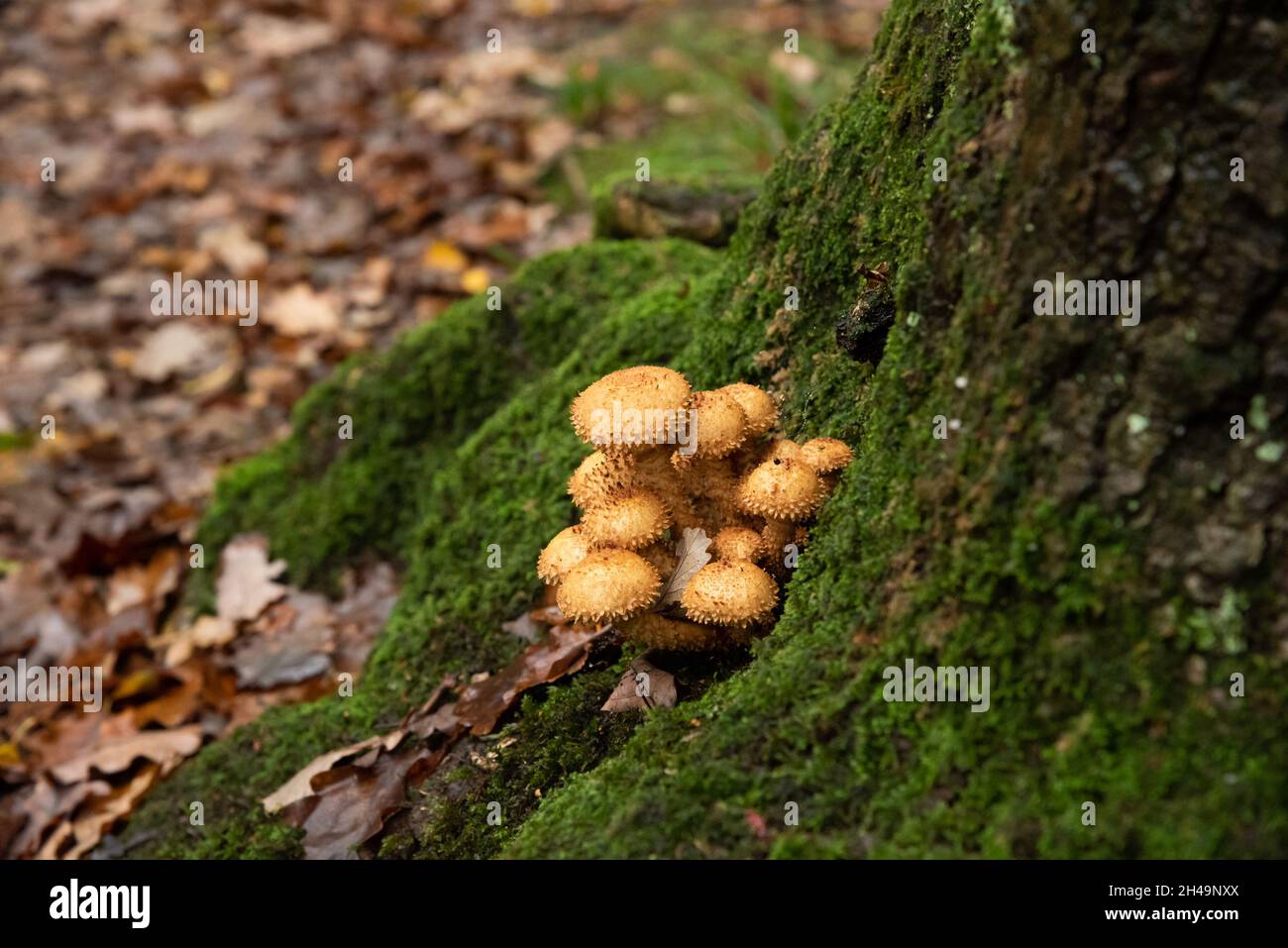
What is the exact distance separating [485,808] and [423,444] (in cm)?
223

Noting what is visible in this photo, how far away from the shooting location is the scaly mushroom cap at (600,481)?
2.95 m

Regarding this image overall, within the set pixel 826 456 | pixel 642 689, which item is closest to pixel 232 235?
pixel 642 689

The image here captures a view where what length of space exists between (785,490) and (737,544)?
Result: 21 centimetres

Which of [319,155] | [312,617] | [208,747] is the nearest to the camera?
[208,747]

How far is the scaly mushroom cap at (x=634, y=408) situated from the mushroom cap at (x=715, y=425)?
54 mm

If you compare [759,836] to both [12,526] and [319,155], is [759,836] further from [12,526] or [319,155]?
[319,155]

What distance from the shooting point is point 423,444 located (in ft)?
15.9

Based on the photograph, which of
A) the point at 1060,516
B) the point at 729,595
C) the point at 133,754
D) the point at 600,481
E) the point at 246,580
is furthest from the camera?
the point at 246,580

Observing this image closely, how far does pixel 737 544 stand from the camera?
2.81 m

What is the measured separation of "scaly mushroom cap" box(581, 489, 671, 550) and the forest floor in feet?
6.69

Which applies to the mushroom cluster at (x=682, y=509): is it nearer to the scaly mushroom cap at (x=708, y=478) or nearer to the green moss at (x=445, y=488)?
the scaly mushroom cap at (x=708, y=478)

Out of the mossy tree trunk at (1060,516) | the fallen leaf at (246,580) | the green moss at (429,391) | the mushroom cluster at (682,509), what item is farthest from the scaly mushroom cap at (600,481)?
the fallen leaf at (246,580)

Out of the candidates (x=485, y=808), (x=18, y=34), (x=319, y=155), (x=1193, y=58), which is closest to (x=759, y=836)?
(x=485, y=808)

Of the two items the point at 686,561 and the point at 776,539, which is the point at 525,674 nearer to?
the point at 686,561
